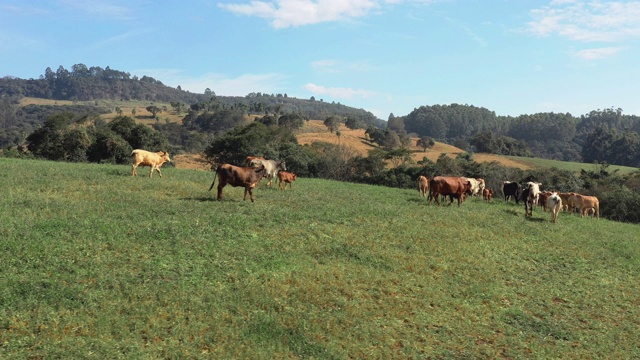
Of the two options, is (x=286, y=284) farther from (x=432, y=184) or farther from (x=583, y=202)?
(x=583, y=202)

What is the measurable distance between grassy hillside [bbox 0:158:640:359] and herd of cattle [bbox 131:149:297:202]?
0.92m

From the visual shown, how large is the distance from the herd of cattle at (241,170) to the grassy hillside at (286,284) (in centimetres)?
92

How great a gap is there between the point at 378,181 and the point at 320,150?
687 inches

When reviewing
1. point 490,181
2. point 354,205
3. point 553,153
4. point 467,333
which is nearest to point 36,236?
point 467,333

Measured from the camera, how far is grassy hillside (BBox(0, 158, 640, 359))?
8.85 metres

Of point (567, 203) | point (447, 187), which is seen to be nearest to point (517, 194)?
point (567, 203)

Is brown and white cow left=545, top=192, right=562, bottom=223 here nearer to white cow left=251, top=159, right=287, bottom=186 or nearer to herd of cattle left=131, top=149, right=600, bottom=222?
herd of cattle left=131, top=149, right=600, bottom=222

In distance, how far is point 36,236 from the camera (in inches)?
462

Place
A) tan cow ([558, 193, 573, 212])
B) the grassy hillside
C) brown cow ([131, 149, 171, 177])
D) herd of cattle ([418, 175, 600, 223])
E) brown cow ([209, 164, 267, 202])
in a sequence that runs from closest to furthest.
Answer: the grassy hillside → brown cow ([209, 164, 267, 202]) → herd of cattle ([418, 175, 600, 223]) → brown cow ([131, 149, 171, 177]) → tan cow ([558, 193, 573, 212])

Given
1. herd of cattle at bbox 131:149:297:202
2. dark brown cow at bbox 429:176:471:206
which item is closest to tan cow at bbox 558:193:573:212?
dark brown cow at bbox 429:176:471:206

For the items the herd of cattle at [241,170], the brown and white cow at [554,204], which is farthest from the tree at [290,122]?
the brown and white cow at [554,204]

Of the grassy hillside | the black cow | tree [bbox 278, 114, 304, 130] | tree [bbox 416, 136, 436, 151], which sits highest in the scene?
tree [bbox 278, 114, 304, 130]

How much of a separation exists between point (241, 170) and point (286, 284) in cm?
927

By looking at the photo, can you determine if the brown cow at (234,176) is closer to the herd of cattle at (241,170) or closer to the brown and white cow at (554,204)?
the herd of cattle at (241,170)
